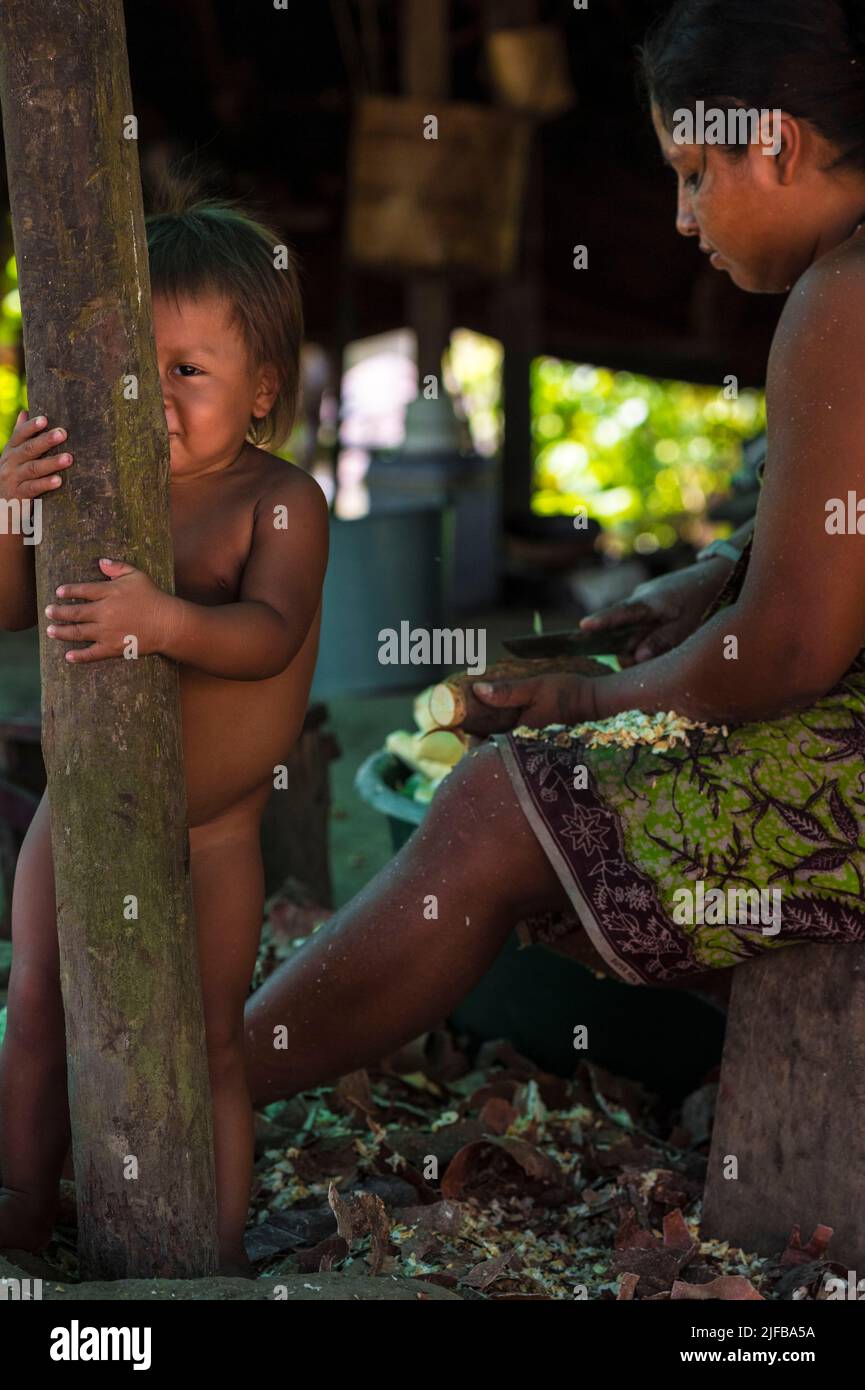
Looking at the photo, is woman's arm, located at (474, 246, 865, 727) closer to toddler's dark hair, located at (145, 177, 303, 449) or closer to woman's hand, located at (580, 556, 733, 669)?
woman's hand, located at (580, 556, 733, 669)

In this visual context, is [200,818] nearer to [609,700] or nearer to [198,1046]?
[198,1046]

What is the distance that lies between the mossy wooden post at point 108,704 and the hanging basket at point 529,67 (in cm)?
493

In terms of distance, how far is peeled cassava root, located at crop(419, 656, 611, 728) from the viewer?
→ 2.27 m

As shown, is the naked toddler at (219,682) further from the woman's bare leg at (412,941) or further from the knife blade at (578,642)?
the knife blade at (578,642)

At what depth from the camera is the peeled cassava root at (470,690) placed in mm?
2271

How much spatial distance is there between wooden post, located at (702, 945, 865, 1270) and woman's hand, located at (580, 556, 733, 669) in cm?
62

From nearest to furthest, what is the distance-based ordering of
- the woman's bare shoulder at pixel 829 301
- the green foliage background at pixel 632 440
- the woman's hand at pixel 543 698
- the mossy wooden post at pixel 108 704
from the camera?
the mossy wooden post at pixel 108 704, the woman's bare shoulder at pixel 829 301, the woman's hand at pixel 543 698, the green foliage background at pixel 632 440

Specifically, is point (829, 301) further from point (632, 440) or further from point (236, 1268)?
point (632, 440)

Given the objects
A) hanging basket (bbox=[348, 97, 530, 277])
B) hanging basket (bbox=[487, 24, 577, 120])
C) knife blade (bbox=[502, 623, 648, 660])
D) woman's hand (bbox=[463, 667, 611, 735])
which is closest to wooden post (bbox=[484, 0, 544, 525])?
hanging basket (bbox=[348, 97, 530, 277])

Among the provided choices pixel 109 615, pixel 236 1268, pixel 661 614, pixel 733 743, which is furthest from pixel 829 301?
pixel 236 1268

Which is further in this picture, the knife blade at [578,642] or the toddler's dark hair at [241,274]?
the knife blade at [578,642]

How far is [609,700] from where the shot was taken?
7.20 ft

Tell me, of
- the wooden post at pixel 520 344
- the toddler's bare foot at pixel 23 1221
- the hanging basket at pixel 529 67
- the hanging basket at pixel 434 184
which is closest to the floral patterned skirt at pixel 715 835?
the toddler's bare foot at pixel 23 1221
